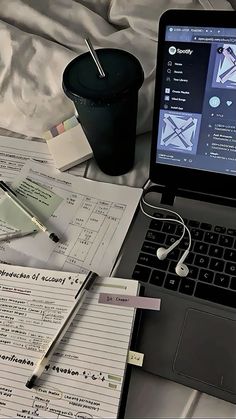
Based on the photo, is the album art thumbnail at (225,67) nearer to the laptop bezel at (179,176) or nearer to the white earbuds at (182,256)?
the laptop bezel at (179,176)

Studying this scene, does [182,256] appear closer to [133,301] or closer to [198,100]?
[133,301]

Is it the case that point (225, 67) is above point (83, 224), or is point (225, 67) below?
above

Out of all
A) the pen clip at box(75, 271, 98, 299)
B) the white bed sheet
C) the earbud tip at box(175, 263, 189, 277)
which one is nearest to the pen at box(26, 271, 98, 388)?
the pen clip at box(75, 271, 98, 299)

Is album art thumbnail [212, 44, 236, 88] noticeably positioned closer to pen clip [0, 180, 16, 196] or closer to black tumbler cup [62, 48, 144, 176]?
black tumbler cup [62, 48, 144, 176]

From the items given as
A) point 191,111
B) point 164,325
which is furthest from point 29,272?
point 191,111

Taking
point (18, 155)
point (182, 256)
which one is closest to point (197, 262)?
point (182, 256)

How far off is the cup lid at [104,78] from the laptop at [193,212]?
60 millimetres

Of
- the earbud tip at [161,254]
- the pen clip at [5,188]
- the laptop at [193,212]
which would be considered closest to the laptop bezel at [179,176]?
the laptop at [193,212]

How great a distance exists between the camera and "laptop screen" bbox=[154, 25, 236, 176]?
567 mm

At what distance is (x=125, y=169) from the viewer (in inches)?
30.0

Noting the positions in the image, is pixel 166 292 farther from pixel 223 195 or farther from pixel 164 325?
pixel 223 195

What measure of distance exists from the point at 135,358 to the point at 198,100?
12.7 inches

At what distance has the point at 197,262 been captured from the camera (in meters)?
0.62

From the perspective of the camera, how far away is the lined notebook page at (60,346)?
52cm
